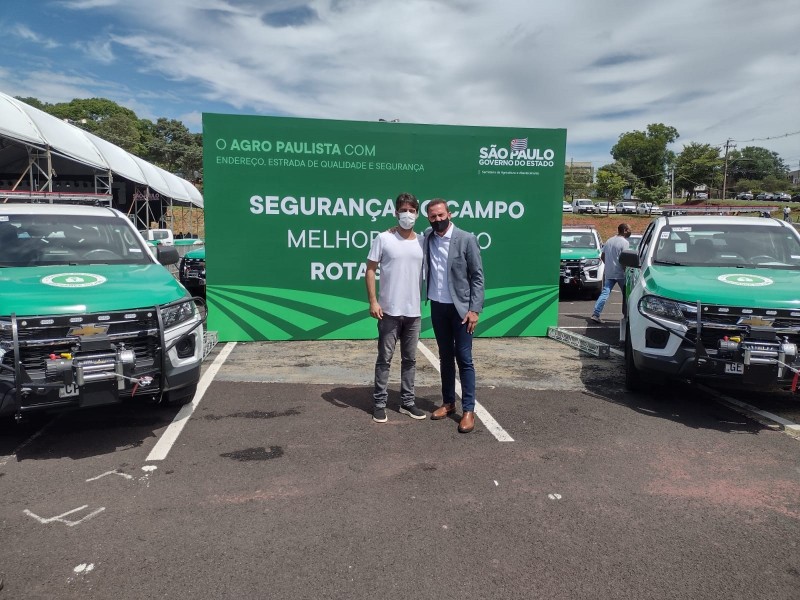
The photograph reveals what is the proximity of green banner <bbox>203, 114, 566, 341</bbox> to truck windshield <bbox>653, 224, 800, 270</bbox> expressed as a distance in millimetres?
2530

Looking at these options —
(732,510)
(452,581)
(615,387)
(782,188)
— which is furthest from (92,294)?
(782,188)

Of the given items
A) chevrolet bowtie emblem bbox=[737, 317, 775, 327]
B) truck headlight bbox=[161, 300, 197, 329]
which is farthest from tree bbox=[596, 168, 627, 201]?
truck headlight bbox=[161, 300, 197, 329]

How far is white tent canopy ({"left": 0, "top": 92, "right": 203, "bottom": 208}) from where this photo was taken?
607 inches

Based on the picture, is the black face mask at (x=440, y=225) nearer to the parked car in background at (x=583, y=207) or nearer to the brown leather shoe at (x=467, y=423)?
the brown leather shoe at (x=467, y=423)

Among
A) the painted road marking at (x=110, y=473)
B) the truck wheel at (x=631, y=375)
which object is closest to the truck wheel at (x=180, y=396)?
the painted road marking at (x=110, y=473)

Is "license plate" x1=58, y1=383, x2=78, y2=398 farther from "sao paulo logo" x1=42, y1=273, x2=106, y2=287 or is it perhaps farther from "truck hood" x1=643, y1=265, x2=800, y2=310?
"truck hood" x1=643, y1=265, x2=800, y2=310

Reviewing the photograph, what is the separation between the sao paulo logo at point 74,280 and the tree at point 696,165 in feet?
238

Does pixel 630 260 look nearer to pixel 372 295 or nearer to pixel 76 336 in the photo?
pixel 372 295

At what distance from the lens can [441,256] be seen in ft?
16.9

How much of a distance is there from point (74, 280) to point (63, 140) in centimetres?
1591

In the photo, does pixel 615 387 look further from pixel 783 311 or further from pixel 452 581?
pixel 452 581

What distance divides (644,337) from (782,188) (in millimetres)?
120299

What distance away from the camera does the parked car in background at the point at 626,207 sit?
193 feet

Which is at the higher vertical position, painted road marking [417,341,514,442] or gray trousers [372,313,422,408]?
gray trousers [372,313,422,408]
